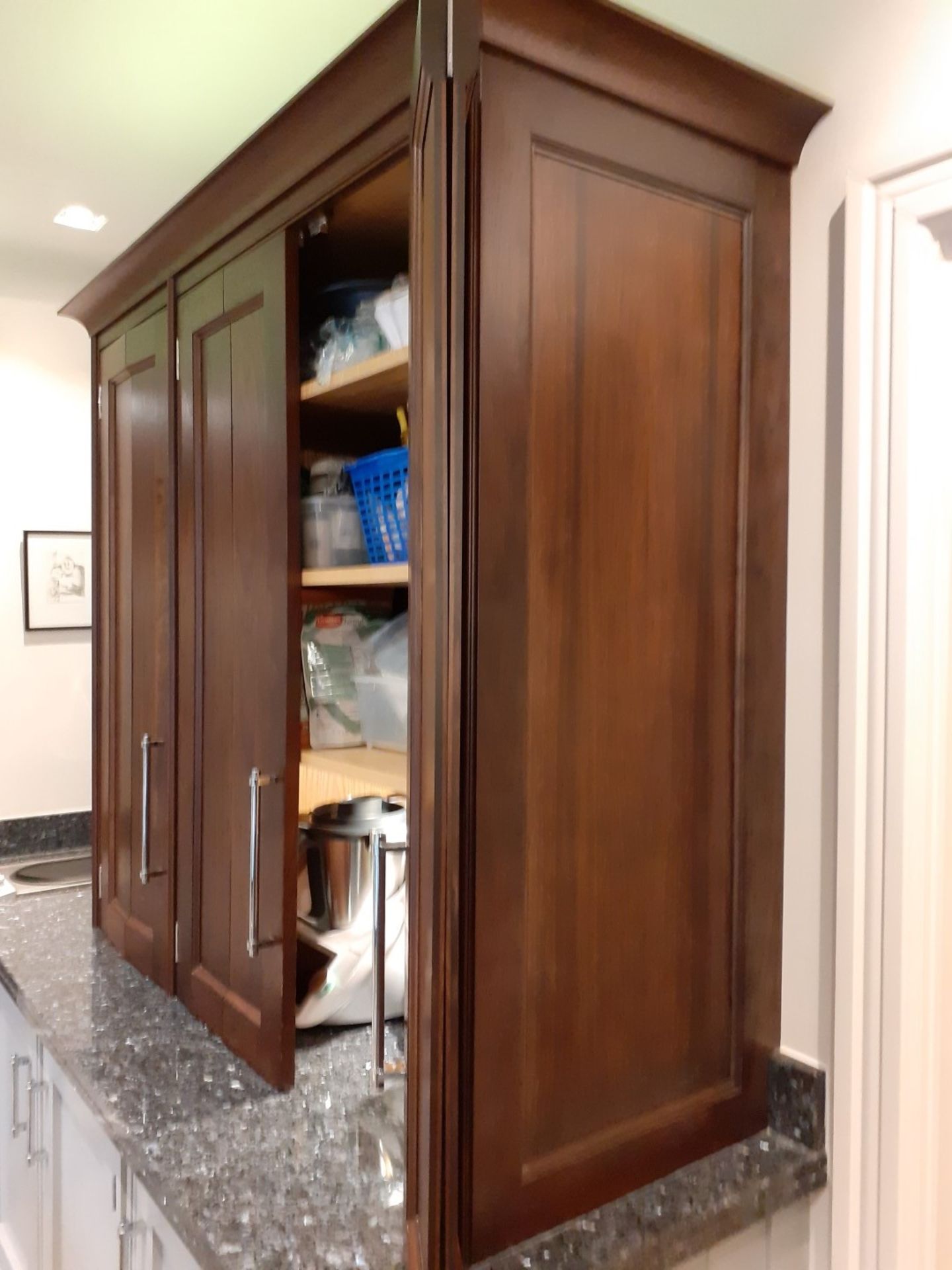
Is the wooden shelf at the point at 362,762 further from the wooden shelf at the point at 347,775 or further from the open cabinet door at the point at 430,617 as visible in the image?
the open cabinet door at the point at 430,617

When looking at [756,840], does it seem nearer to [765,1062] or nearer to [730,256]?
[765,1062]

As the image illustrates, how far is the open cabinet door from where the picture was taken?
2.84 feet

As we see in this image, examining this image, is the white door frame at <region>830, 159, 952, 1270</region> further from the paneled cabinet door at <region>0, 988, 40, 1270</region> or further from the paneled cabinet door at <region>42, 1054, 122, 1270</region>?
the paneled cabinet door at <region>0, 988, 40, 1270</region>

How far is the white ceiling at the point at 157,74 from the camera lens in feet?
4.03

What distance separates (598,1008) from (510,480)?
569mm

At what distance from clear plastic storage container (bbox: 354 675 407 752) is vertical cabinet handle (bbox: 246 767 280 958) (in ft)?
0.56

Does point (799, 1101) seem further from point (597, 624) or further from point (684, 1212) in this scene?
point (597, 624)

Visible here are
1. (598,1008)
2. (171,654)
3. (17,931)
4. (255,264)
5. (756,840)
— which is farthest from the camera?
(17,931)

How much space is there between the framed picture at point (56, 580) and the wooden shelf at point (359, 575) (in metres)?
1.65

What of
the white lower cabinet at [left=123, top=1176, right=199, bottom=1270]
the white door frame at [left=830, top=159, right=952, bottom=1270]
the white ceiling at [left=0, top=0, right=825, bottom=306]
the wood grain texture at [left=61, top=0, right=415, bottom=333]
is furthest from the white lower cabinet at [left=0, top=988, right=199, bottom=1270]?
the white ceiling at [left=0, top=0, right=825, bottom=306]

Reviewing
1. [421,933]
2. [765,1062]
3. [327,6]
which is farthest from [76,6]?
[765,1062]

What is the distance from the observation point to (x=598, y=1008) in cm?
100

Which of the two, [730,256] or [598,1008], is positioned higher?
[730,256]

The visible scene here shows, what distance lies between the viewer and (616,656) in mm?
1001
